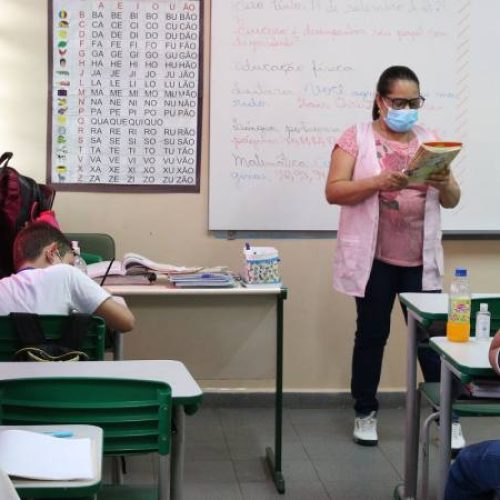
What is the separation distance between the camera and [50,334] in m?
2.82

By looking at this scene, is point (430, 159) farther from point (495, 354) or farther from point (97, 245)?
point (97, 245)

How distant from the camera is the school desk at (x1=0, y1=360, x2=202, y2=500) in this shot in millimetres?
2164

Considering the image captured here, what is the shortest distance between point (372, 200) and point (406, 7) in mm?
1229

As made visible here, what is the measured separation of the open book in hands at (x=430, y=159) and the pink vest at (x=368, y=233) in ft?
0.78

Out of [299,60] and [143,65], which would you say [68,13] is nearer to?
[143,65]

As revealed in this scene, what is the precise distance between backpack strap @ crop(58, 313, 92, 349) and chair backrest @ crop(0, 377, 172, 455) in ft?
2.45

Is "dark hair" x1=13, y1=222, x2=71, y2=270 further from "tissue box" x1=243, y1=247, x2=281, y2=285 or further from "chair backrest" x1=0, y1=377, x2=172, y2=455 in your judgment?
"chair backrest" x1=0, y1=377, x2=172, y2=455

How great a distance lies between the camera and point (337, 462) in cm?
381

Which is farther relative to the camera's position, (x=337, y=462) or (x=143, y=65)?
(x=143, y=65)

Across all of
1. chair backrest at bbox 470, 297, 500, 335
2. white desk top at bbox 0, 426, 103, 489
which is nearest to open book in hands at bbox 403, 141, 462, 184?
chair backrest at bbox 470, 297, 500, 335

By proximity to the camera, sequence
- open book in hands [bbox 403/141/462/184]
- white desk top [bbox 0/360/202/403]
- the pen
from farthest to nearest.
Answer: open book in hands [bbox 403/141/462/184] → white desk top [bbox 0/360/202/403] → the pen

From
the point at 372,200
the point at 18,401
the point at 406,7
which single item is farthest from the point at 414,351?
the point at 406,7

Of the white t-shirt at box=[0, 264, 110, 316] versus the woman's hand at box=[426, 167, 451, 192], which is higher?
the woman's hand at box=[426, 167, 451, 192]

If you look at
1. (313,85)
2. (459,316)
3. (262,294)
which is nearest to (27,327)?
(262,294)
